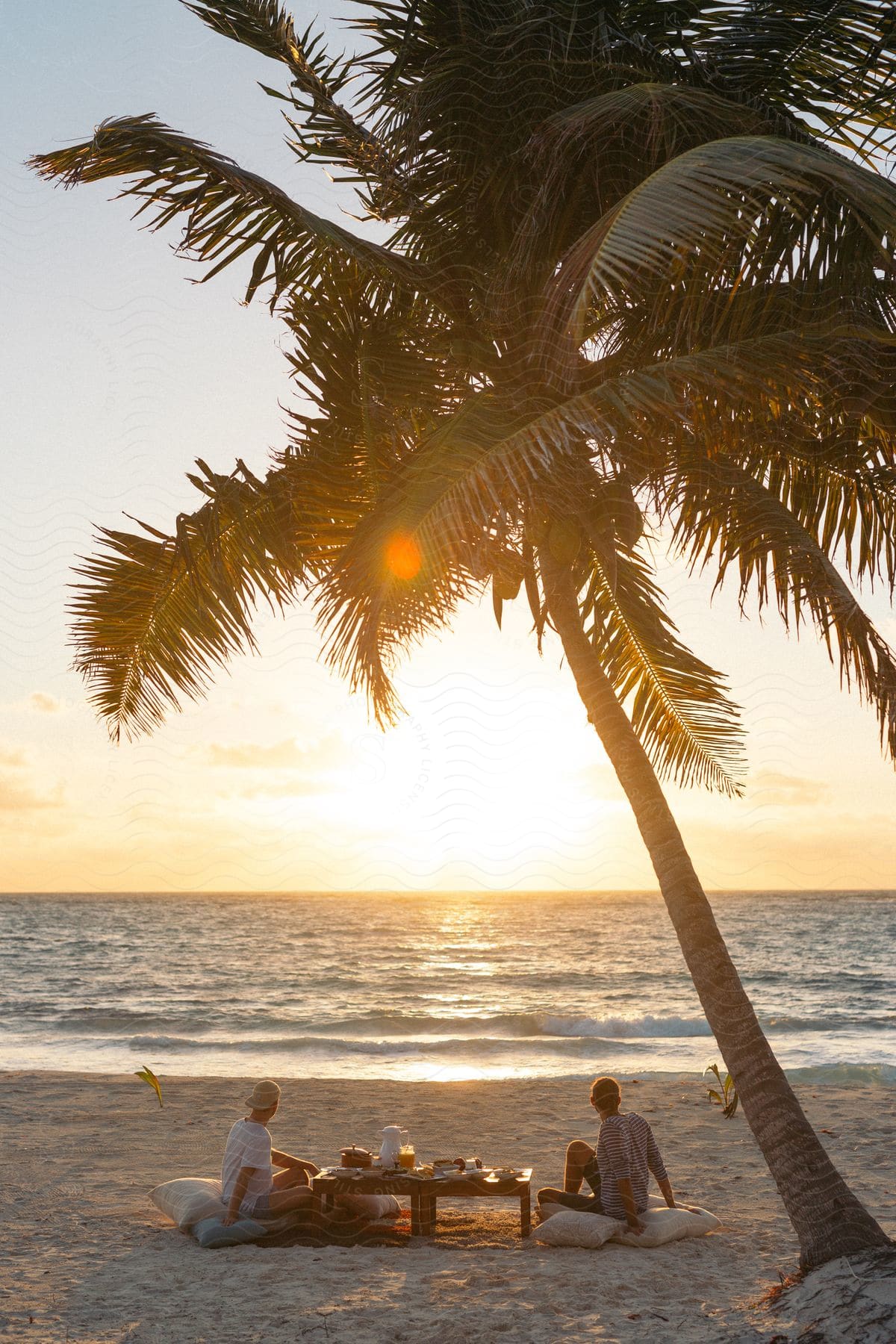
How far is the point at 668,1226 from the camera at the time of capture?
6.69 m

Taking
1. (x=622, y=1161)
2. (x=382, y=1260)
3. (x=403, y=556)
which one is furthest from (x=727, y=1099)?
(x=403, y=556)

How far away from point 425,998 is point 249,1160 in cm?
2736

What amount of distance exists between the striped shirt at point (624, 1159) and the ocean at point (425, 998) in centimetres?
1050

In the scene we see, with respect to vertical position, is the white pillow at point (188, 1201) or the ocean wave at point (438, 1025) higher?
the white pillow at point (188, 1201)

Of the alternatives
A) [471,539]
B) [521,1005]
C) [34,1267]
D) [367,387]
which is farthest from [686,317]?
[521,1005]

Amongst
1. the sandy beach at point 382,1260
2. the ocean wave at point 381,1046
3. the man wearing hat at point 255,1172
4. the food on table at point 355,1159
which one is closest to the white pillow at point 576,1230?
the sandy beach at point 382,1260

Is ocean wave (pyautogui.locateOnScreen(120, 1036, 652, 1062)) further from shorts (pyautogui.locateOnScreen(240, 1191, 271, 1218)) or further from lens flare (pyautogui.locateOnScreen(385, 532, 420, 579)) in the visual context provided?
lens flare (pyautogui.locateOnScreen(385, 532, 420, 579))

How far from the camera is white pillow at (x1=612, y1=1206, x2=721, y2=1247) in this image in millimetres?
6582

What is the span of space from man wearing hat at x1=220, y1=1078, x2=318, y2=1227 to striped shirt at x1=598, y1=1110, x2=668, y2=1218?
1900 millimetres

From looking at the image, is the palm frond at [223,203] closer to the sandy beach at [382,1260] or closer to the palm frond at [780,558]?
the palm frond at [780,558]

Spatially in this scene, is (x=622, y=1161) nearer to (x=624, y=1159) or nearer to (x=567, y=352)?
(x=624, y=1159)

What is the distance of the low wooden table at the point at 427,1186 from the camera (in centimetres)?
673

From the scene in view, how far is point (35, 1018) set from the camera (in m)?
27.2

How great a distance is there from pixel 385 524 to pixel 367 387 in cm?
156
